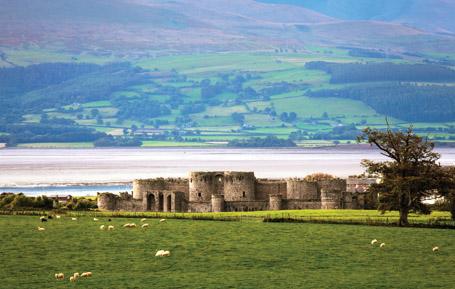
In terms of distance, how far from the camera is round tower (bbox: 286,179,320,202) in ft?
257

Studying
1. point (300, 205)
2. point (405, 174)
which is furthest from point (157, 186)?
point (405, 174)

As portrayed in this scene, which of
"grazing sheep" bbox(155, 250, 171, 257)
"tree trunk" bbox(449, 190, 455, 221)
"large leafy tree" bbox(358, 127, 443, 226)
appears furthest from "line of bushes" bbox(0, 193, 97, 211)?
"grazing sheep" bbox(155, 250, 171, 257)

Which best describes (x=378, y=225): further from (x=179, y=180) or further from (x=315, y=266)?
(x=179, y=180)

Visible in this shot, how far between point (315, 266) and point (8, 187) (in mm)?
82051

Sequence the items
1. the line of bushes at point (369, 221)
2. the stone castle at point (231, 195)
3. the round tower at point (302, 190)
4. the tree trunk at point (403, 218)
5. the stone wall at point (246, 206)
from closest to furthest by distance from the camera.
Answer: the line of bushes at point (369, 221) → the tree trunk at point (403, 218) → the stone castle at point (231, 195) → the stone wall at point (246, 206) → the round tower at point (302, 190)

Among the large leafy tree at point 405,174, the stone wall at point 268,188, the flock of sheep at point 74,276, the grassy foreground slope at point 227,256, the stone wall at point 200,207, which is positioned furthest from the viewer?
the stone wall at point 268,188

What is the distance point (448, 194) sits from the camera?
206ft

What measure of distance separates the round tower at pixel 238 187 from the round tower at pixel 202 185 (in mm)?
730

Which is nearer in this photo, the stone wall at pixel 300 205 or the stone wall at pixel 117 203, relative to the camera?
the stone wall at pixel 300 205

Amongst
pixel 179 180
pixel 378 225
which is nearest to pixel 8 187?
pixel 179 180

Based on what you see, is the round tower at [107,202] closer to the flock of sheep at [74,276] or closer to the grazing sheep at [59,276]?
the flock of sheep at [74,276]

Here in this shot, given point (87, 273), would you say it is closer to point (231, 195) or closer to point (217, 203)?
point (217, 203)

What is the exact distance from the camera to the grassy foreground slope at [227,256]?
141 feet

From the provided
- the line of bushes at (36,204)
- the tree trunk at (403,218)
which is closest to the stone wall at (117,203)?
the line of bushes at (36,204)
